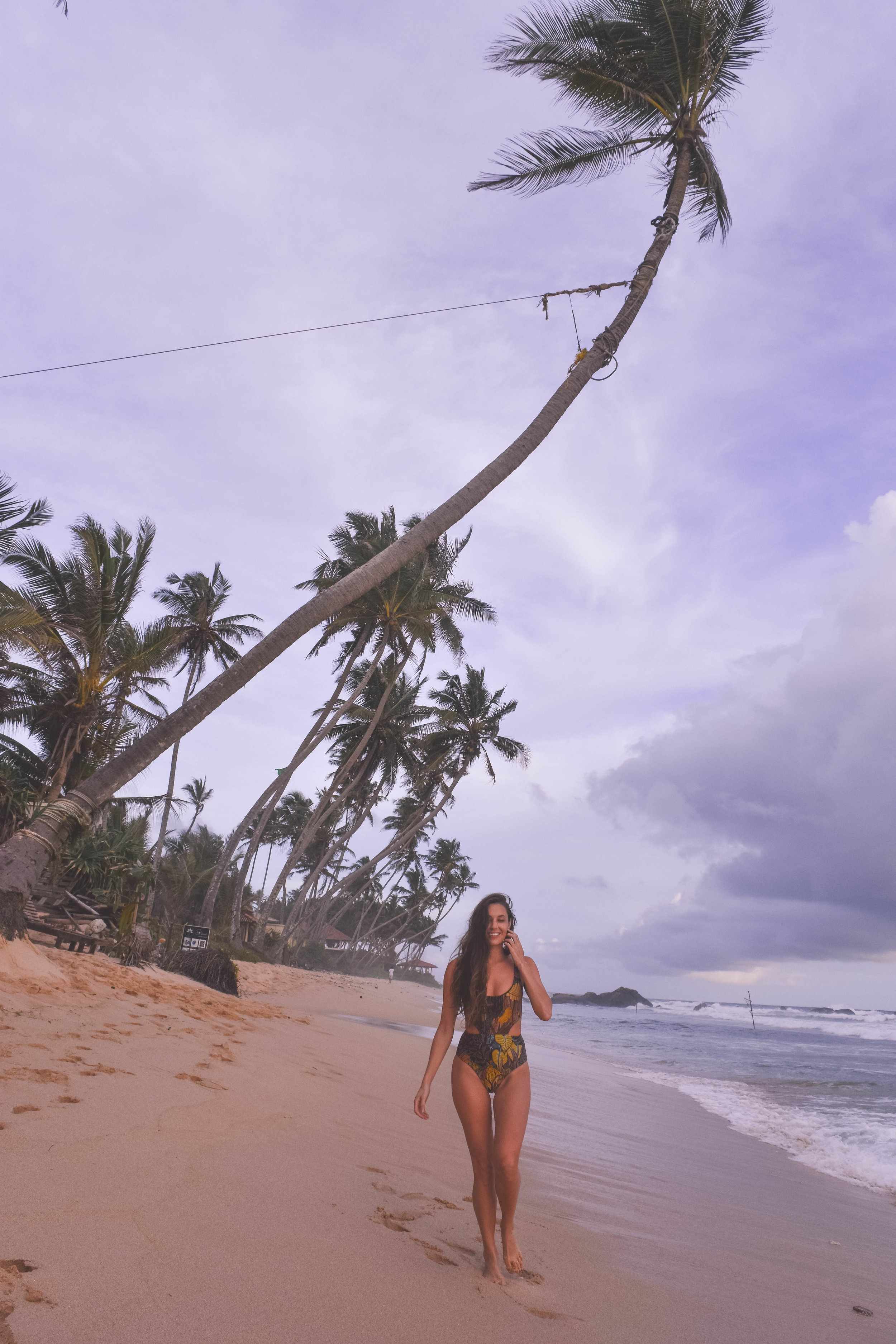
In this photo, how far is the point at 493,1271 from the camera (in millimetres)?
2701

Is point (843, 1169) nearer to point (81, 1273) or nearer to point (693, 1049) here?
point (81, 1273)

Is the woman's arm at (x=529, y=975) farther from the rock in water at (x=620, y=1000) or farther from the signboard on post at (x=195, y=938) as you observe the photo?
the rock in water at (x=620, y=1000)

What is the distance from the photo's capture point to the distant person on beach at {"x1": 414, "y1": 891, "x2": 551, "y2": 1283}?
283 centimetres

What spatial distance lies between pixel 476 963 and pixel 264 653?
14.0 ft

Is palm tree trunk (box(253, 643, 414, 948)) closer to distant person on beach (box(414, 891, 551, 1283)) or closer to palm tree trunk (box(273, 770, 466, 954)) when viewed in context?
palm tree trunk (box(273, 770, 466, 954))

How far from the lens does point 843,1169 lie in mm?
7426

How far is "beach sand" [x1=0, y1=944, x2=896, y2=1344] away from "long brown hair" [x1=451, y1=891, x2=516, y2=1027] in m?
0.83

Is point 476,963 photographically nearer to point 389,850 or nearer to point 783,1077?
point 783,1077

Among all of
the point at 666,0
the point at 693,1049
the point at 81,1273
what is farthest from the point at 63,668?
the point at 693,1049

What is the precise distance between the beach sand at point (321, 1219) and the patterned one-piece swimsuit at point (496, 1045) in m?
0.62

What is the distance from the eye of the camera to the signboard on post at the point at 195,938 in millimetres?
12219

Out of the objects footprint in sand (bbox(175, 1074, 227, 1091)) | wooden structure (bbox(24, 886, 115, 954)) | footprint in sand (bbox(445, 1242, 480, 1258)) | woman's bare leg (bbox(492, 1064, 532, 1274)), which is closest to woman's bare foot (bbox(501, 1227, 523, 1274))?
woman's bare leg (bbox(492, 1064, 532, 1274))

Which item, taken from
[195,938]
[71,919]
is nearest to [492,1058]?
[195,938]

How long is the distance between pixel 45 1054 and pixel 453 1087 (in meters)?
2.72
